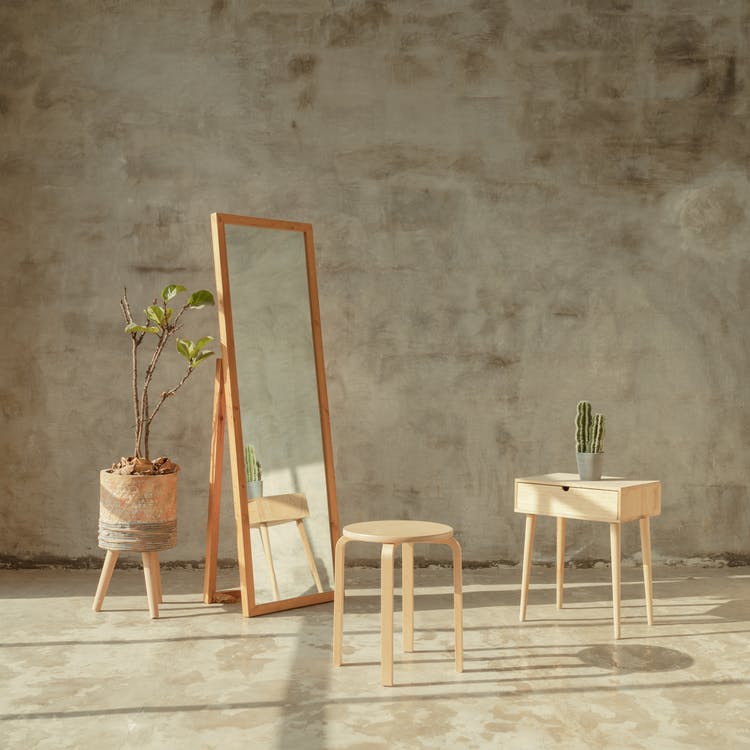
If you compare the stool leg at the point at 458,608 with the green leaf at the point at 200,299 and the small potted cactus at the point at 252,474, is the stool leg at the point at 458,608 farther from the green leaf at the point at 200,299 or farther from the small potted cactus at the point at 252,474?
the green leaf at the point at 200,299

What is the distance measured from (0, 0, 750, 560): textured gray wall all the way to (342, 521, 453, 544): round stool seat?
5.86 ft

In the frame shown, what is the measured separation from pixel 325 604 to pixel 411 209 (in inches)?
91.8

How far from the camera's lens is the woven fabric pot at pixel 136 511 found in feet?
13.6

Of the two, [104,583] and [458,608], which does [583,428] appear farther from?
[104,583]

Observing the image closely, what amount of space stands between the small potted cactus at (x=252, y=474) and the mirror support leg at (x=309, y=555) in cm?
28

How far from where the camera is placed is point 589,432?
13.3 feet

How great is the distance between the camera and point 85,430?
5.16 metres

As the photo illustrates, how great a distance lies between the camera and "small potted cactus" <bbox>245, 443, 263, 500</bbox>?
4312 mm

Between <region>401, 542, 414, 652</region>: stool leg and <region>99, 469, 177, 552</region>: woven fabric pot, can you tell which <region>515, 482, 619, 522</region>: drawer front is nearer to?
<region>401, 542, 414, 652</region>: stool leg

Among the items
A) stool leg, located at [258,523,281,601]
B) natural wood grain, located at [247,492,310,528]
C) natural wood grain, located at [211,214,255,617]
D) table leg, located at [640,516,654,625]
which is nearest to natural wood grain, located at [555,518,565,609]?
table leg, located at [640,516,654,625]

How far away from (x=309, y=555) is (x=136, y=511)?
89cm

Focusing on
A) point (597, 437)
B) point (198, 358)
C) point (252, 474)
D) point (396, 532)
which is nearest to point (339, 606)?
point (396, 532)

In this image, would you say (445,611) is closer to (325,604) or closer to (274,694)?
(325,604)

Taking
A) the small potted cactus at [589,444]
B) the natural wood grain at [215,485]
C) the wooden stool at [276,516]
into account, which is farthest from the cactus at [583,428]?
the natural wood grain at [215,485]
